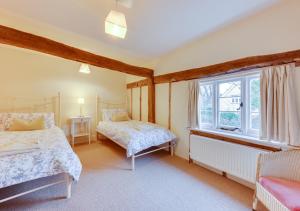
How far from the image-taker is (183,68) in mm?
3320

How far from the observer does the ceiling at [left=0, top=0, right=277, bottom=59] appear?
1.77 m

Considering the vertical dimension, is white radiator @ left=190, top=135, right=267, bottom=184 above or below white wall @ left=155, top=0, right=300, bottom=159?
below

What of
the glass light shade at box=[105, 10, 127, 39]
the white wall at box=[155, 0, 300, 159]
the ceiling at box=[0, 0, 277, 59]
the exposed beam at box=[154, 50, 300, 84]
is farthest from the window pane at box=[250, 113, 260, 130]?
the glass light shade at box=[105, 10, 127, 39]

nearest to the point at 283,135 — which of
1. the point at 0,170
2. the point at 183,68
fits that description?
the point at 183,68

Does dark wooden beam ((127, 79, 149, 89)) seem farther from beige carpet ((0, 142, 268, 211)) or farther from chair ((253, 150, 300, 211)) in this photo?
chair ((253, 150, 300, 211))

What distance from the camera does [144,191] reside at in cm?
214

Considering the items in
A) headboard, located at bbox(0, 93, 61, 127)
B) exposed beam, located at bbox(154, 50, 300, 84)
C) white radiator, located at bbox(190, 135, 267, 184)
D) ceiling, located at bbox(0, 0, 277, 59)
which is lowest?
white radiator, located at bbox(190, 135, 267, 184)

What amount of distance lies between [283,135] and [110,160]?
9.59 ft

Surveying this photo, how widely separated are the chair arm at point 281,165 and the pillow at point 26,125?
3.98m

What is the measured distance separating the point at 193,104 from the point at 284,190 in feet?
6.22

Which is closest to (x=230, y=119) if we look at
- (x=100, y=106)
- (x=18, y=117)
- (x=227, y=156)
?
(x=227, y=156)

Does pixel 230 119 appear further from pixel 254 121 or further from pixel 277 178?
pixel 277 178

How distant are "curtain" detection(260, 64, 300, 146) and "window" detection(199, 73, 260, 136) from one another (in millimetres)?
259

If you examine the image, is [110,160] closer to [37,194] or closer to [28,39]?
[37,194]
